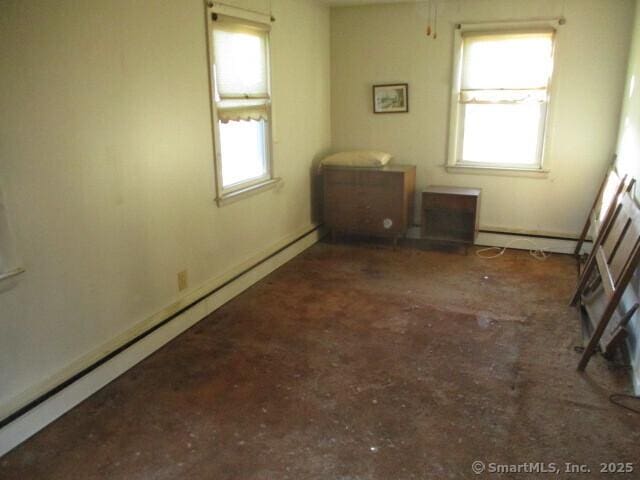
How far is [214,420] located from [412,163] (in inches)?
140

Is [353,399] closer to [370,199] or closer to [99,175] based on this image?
[99,175]

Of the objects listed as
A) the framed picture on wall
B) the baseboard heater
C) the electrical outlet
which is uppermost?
the framed picture on wall

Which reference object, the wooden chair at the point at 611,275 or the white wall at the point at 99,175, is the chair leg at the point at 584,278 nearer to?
the wooden chair at the point at 611,275

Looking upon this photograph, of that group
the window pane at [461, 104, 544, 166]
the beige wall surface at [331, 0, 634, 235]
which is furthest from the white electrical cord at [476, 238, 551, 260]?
the window pane at [461, 104, 544, 166]

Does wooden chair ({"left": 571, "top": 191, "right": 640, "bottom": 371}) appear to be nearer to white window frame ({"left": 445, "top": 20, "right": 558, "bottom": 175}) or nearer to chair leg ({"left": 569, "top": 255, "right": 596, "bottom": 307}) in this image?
chair leg ({"left": 569, "top": 255, "right": 596, "bottom": 307})

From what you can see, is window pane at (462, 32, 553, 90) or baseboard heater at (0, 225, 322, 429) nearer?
baseboard heater at (0, 225, 322, 429)

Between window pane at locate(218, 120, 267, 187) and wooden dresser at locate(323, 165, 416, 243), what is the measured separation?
1.01 m

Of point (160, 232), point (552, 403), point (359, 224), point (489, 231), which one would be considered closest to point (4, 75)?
point (160, 232)

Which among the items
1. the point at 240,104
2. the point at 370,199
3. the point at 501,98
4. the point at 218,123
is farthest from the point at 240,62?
the point at 501,98

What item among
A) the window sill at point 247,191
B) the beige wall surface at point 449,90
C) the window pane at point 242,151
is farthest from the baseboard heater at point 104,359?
the beige wall surface at point 449,90

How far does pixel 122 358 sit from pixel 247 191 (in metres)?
1.61

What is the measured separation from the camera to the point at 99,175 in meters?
2.61

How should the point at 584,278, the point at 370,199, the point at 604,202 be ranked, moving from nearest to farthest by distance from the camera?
1. the point at 584,278
2. the point at 604,202
3. the point at 370,199

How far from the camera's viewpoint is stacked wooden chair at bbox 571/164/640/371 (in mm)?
2732
